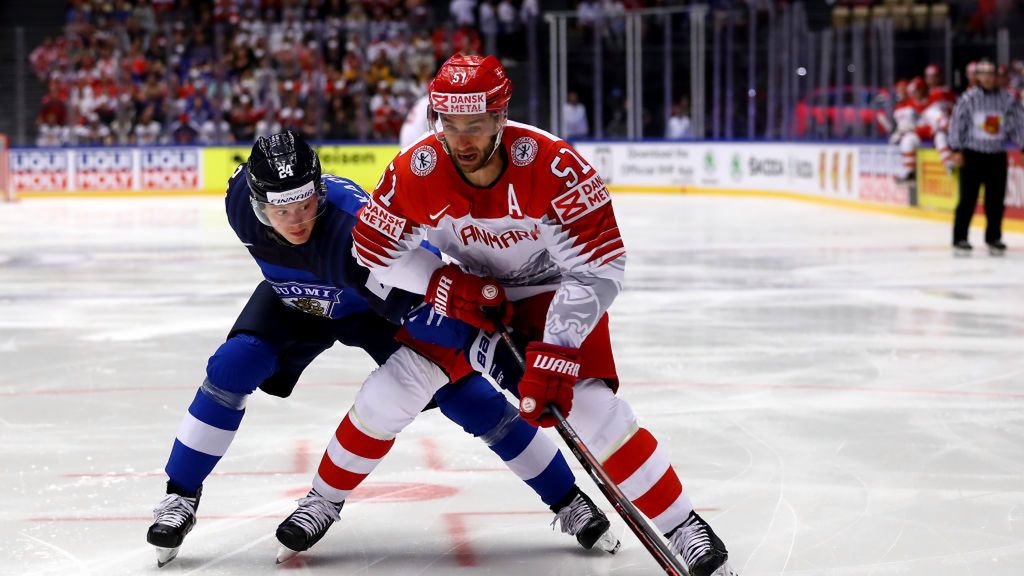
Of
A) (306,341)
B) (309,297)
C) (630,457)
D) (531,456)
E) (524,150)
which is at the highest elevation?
(524,150)

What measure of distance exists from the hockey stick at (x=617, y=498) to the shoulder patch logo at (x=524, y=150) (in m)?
0.37

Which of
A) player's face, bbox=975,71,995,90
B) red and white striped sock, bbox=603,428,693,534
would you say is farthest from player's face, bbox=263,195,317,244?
player's face, bbox=975,71,995,90

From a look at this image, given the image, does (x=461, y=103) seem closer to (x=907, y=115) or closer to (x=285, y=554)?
(x=285, y=554)

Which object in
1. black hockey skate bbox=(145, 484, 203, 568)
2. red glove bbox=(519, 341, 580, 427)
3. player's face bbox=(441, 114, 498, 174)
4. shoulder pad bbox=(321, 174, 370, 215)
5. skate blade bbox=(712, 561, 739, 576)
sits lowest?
skate blade bbox=(712, 561, 739, 576)

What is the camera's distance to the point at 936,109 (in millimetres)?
12258

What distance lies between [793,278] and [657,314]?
177 centimetres

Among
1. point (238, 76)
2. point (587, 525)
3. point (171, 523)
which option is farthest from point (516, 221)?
point (238, 76)

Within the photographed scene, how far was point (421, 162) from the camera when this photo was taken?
2.73 metres

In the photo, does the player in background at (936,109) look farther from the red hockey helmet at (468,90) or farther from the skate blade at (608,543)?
the red hockey helmet at (468,90)

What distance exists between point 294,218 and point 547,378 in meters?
0.68

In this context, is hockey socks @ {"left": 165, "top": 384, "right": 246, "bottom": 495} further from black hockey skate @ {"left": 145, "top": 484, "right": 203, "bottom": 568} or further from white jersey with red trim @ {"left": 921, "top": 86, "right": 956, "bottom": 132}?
white jersey with red trim @ {"left": 921, "top": 86, "right": 956, "bottom": 132}

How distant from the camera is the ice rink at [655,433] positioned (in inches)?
117

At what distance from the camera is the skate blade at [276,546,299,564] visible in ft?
9.61

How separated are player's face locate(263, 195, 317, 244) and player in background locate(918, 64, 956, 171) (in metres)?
9.16
